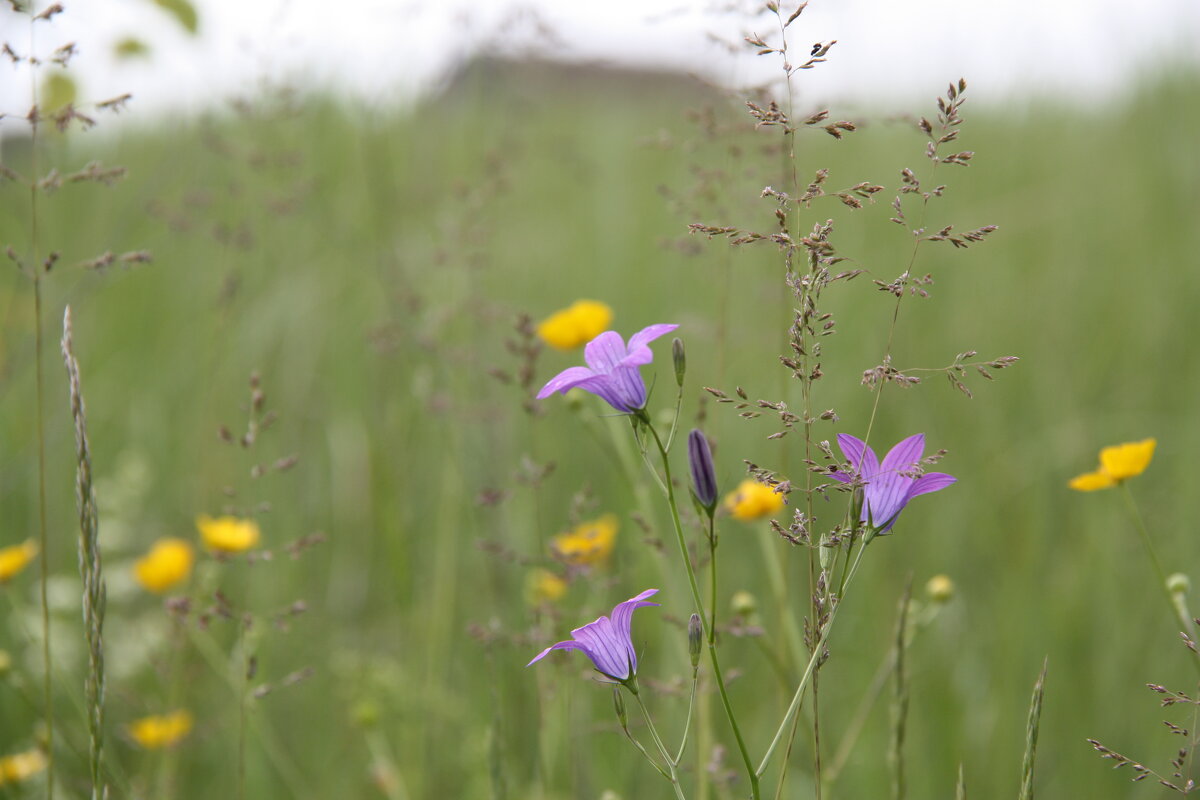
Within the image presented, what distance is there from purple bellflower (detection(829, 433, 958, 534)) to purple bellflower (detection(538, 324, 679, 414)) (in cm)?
19

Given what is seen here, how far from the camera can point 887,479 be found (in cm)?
85

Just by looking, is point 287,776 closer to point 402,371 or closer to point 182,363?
point 402,371

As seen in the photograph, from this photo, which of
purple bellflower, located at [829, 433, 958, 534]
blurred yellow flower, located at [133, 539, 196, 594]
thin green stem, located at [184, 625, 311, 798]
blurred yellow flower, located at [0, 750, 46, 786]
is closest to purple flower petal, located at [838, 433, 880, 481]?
purple bellflower, located at [829, 433, 958, 534]

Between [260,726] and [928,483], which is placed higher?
[928,483]

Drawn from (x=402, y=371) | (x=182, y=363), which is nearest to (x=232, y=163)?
(x=182, y=363)

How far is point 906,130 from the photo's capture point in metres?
5.46

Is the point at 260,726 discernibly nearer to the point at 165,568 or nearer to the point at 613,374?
the point at 165,568

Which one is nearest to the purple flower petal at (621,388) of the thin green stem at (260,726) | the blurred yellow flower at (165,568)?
the thin green stem at (260,726)

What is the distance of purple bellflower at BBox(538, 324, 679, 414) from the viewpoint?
82 centimetres

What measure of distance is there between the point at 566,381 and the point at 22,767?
164cm

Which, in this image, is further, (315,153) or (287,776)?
(315,153)

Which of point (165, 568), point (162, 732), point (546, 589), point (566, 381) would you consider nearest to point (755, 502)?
point (546, 589)

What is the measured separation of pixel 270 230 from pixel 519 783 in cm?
297

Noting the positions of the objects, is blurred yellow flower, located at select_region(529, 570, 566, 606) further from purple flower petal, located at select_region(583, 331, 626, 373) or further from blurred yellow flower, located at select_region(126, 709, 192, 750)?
purple flower petal, located at select_region(583, 331, 626, 373)
